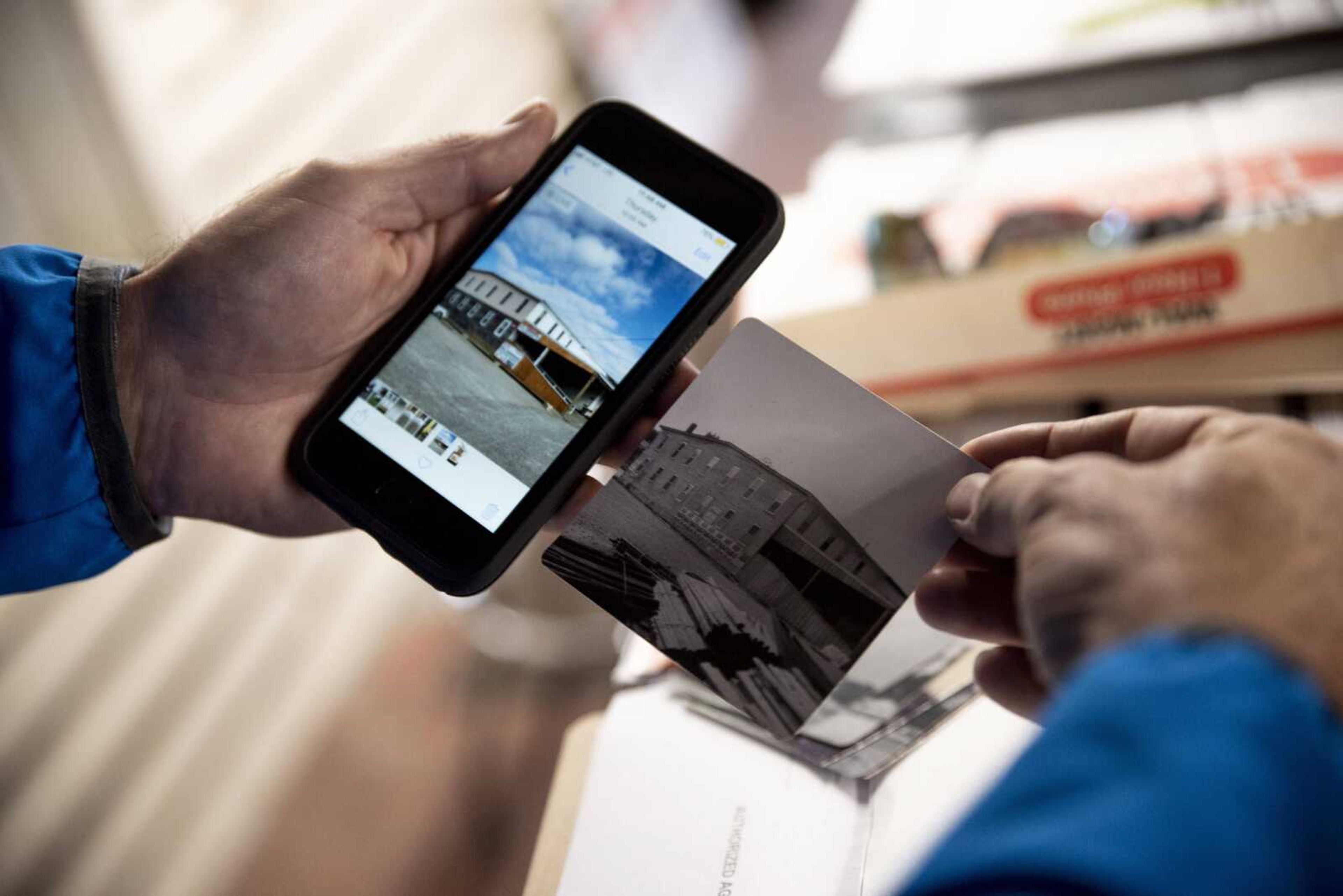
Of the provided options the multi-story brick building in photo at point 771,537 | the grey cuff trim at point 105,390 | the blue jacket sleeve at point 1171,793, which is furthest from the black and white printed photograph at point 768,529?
the grey cuff trim at point 105,390

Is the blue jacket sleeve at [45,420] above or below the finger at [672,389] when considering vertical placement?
below

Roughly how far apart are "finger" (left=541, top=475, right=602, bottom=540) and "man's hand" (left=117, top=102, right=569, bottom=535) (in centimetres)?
20

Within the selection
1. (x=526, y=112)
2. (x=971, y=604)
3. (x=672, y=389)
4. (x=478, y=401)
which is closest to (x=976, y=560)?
(x=971, y=604)

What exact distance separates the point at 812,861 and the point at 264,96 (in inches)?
51.2

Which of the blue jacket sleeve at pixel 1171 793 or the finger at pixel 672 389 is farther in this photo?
the finger at pixel 672 389

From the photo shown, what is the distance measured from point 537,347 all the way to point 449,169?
7.1 inches

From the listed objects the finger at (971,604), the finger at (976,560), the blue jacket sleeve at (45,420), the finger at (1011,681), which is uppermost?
the finger at (976,560)

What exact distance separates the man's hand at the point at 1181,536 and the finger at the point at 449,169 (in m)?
0.43

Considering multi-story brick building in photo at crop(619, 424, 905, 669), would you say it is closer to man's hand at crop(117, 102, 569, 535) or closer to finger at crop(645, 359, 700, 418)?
finger at crop(645, 359, 700, 418)

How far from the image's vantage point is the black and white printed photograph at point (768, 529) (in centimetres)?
53

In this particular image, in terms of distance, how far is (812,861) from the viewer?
0.52m

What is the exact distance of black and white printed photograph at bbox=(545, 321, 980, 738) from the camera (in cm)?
53

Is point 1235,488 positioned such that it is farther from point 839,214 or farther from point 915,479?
point 839,214

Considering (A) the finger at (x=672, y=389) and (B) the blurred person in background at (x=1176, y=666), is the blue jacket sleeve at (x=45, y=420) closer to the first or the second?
(A) the finger at (x=672, y=389)
